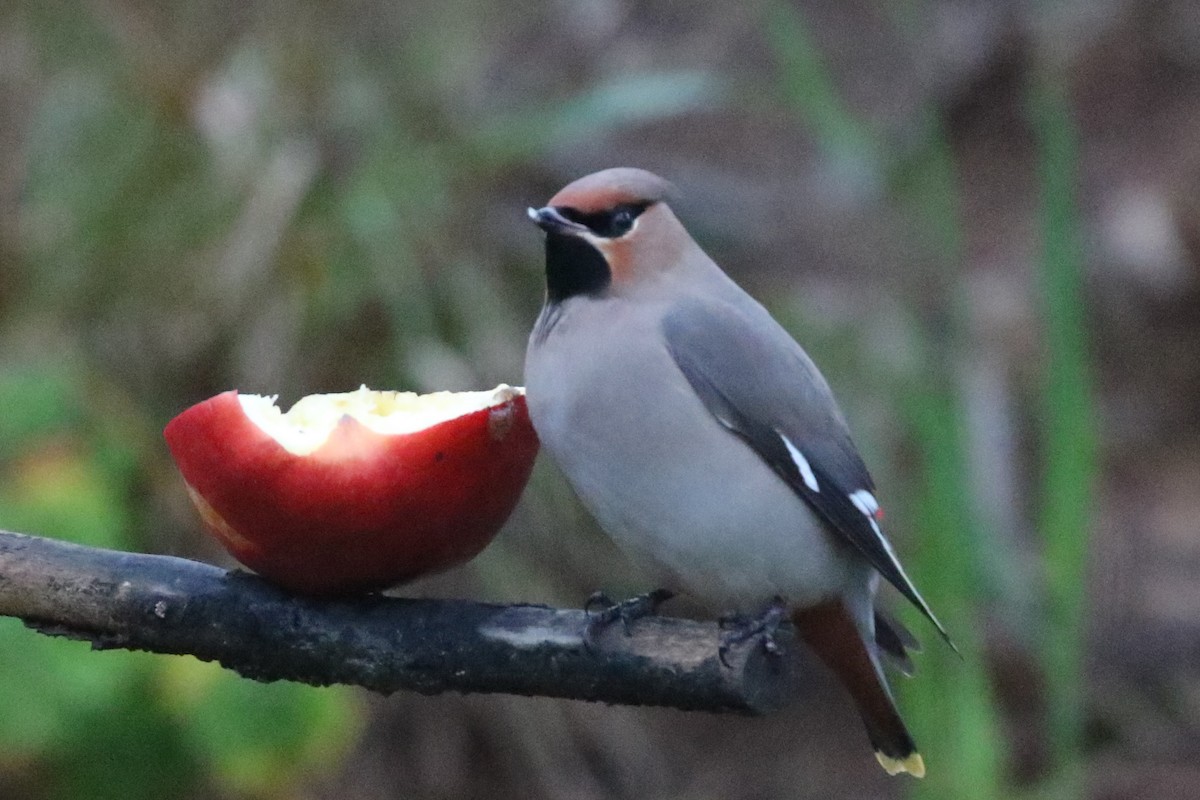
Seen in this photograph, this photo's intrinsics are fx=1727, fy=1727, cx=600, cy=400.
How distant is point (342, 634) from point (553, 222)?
2.01 feet

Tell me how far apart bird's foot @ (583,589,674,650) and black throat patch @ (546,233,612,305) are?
1.35ft

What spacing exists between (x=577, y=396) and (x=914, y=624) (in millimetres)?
1532

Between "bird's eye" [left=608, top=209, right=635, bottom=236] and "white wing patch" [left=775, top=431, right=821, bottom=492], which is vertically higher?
"bird's eye" [left=608, top=209, right=635, bottom=236]

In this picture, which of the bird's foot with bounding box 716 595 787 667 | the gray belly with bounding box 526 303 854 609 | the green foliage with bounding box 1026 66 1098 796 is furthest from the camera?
the green foliage with bounding box 1026 66 1098 796

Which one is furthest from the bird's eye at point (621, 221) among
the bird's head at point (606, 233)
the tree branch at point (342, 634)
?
the tree branch at point (342, 634)

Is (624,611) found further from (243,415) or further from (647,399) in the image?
(243,415)

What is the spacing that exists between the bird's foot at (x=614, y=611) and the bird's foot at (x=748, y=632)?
106 mm

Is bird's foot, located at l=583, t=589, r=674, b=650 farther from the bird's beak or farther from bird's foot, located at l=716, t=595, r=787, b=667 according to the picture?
the bird's beak

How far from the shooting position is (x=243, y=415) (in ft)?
6.37

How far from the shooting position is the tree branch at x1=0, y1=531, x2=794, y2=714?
1.93 m

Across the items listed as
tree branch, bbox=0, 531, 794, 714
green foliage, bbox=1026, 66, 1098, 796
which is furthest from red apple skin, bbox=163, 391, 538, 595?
green foliage, bbox=1026, 66, 1098, 796

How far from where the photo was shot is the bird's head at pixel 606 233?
2.28 metres

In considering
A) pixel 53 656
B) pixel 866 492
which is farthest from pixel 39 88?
pixel 866 492

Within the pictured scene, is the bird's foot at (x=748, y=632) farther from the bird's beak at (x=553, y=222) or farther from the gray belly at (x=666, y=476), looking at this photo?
the bird's beak at (x=553, y=222)
